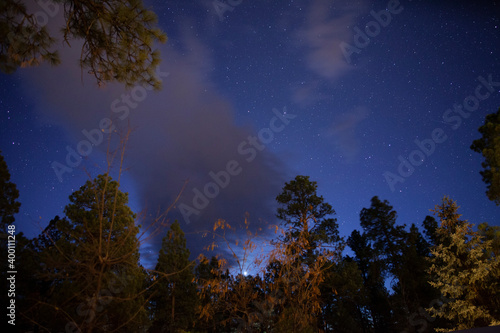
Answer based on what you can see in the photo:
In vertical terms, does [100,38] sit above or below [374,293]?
above

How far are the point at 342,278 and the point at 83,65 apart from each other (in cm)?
1993

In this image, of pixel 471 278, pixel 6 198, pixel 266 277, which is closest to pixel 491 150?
pixel 471 278

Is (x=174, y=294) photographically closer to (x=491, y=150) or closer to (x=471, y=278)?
(x=471, y=278)

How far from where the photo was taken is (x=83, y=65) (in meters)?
4.66

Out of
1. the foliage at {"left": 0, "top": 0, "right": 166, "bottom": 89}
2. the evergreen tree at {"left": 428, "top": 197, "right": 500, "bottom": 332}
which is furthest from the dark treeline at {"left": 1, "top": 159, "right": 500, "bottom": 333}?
the foliage at {"left": 0, "top": 0, "right": 166, "bottom": 89}

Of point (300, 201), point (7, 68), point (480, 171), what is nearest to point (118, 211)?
point (7, 68)

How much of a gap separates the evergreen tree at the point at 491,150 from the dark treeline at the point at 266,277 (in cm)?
245

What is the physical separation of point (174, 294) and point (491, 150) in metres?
23.9

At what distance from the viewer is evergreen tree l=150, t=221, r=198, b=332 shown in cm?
2134

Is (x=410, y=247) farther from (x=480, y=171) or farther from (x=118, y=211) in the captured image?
(x=118, y=211)

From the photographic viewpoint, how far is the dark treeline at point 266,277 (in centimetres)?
311

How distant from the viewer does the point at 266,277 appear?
7102 millimetres

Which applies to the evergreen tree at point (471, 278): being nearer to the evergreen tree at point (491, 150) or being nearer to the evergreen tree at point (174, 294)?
the evergreen tree at point (491, 150)

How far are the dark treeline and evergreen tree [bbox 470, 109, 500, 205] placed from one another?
245 centimetres
